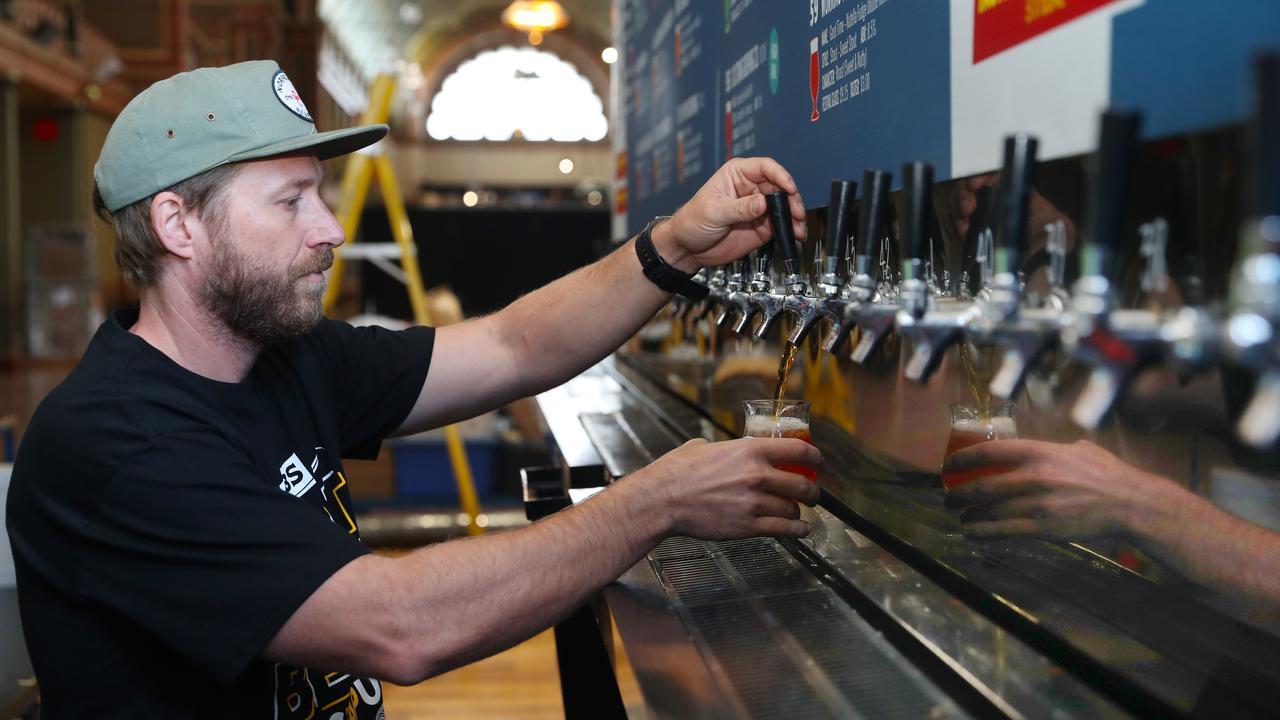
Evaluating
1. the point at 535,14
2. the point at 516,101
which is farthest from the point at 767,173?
the point at 516,101

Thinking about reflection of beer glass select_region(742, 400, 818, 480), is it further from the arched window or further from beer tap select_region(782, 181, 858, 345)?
the arched window

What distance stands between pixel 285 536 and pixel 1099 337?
30.9 inches

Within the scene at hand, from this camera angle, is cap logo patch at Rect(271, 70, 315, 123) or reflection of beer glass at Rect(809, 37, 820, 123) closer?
cap logo patch at Rect(271, 70, 315, 123)

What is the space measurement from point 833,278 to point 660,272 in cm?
53

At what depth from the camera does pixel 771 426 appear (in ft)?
4.49

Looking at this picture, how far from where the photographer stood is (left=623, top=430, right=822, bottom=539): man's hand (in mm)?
1163

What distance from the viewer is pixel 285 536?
108cm

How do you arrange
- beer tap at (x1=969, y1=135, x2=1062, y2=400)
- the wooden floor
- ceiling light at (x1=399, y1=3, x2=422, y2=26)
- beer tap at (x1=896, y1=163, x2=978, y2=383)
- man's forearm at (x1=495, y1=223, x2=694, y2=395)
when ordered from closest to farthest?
beer tap at (x1=969, y1=135, x2=1062, y2=400), beer tap at (x1=896, y1=163, x2=978, y2=383), man's forearm at (x1=495, y1=223, x2=694, y2=395), the wooden floor, ceiling light at (x1=399, y1=3, x2=422, y2=26)

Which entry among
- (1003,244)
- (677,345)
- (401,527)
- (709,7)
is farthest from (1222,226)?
(401,527)

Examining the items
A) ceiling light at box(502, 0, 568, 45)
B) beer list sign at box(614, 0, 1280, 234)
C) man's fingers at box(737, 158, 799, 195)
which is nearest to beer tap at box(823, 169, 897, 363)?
beer list sign at box(614, 0, 1280, 234)

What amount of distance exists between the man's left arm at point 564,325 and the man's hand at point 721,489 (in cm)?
46

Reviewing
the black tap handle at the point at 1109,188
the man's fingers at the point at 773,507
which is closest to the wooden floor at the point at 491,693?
the man's fingers at the point at 773,507

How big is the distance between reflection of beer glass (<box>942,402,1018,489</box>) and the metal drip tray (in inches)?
9.0

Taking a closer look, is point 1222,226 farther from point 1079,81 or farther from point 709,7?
point 709,7
